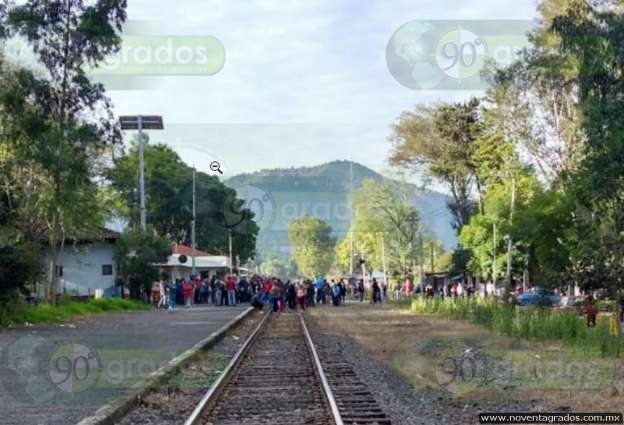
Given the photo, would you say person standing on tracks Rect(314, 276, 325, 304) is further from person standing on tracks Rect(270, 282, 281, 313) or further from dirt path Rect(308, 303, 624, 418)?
dirt path Rect(308, 303, 624, 418)

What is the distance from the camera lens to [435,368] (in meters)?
18.2

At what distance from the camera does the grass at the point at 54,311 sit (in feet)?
104

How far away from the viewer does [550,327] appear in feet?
78.2

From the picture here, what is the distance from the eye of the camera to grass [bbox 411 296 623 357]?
19.7 meters

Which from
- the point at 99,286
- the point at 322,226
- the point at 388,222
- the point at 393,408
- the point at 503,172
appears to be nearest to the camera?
the point at 393,408

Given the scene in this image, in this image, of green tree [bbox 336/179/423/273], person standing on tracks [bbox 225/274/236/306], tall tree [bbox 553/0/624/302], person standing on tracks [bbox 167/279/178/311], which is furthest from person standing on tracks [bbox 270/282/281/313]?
green tree [bbox 336/179/423/273]

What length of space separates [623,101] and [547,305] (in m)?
10.2

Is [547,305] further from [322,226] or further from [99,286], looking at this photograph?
[322,226]

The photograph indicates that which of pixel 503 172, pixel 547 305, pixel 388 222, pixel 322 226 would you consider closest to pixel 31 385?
pixel 547 305

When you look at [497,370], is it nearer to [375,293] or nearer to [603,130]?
[603,130]

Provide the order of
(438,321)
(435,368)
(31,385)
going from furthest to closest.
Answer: (438,321) < (435,368) < (31,385)

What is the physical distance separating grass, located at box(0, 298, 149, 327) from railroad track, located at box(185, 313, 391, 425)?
11047mm

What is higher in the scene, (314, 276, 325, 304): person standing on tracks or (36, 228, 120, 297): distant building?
(36, 228, 120, 297): distant building

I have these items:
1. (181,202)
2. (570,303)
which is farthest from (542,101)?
(181,202)
